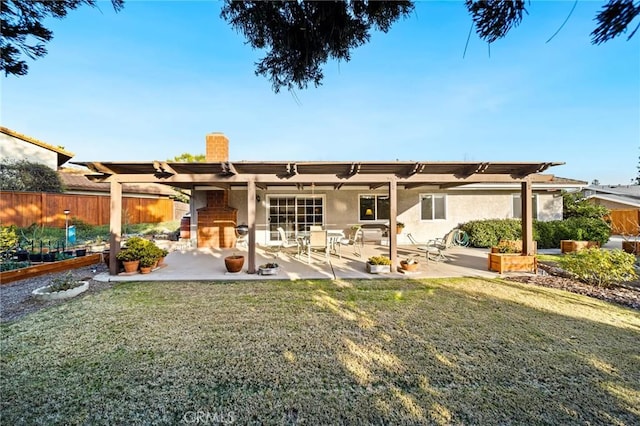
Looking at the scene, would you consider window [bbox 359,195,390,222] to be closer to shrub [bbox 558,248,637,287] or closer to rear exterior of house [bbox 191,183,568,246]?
rear exterior of house [bbox 191,183,568,246]

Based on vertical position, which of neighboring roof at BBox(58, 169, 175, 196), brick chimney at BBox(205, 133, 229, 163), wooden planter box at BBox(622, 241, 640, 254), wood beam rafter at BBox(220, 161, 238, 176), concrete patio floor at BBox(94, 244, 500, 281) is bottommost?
concrete patio floor at BBox(94, 244, 500, 281)

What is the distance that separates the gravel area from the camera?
4465 millimetres

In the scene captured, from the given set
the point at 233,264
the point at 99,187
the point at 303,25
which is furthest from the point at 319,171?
the point at 99,187

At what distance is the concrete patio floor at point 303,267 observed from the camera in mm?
6621

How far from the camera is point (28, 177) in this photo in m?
13.4

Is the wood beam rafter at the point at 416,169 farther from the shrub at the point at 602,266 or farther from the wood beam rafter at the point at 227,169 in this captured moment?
the wood beam rafter at the point at 227,169

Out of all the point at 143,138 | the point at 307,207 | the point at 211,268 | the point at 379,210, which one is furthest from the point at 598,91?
the point at 143,138

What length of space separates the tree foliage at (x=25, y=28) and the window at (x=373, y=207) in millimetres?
10924

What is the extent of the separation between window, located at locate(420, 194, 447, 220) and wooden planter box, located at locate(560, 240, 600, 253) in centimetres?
433

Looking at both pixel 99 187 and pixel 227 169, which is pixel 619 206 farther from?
pixel 99 187

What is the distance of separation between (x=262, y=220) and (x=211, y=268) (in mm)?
4592

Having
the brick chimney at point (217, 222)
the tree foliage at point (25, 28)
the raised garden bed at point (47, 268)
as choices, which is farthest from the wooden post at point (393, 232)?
the raised garden bed at point (47, 268)

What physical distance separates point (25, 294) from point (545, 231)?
16499 mm

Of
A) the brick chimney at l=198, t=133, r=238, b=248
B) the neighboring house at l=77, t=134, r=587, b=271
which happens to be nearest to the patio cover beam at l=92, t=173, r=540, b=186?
the neighboring house at l=77, t=134, r=587, b=271
